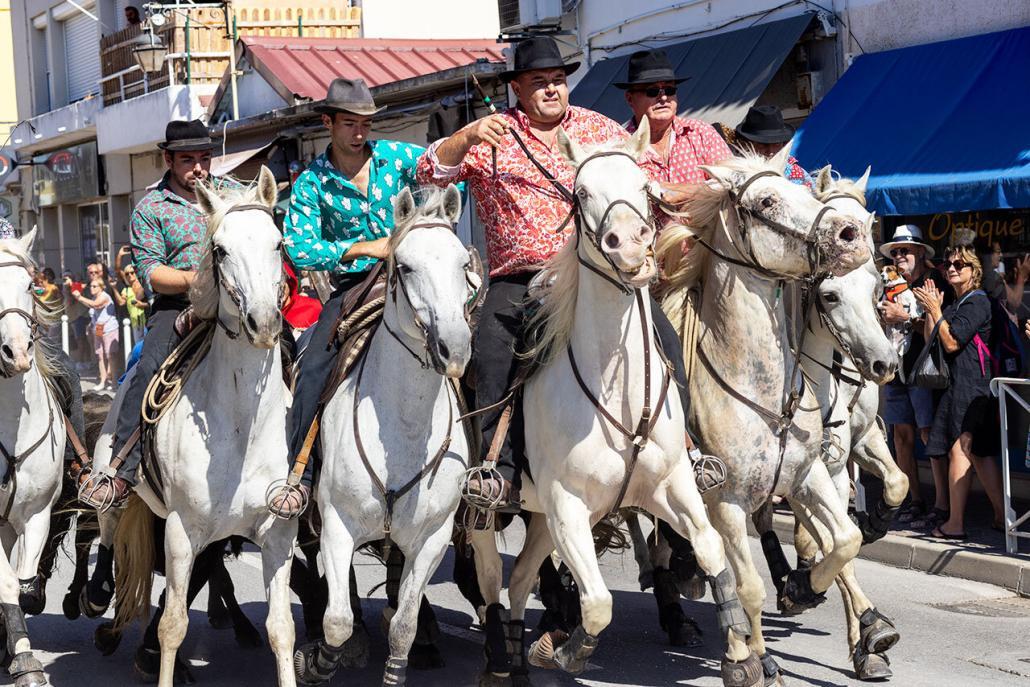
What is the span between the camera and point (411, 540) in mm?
6004

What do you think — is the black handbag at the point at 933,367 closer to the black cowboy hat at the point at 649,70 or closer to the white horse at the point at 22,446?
the black cowboy hat at the point at 649,70

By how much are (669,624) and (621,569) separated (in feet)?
7.24

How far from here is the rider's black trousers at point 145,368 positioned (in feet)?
21.7

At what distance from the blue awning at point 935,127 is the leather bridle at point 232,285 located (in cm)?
622

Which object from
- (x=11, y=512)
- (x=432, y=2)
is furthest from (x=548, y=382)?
(x=432, y=2)

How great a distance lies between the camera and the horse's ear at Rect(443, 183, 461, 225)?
5902 millimetres

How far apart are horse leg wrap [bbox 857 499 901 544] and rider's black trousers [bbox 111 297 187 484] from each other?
3791mm

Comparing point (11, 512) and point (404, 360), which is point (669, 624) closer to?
point (404, 360)

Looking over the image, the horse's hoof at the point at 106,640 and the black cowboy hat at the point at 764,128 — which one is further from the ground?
the black cowboy hat at the point at 764,128

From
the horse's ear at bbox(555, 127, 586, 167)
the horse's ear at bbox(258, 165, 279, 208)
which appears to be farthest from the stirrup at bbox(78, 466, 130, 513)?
the horse's ear at bbox(555, 127, 586, 167)

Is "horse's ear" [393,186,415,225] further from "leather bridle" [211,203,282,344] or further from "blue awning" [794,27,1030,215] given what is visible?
"blue awning" [794,27,1030,215]

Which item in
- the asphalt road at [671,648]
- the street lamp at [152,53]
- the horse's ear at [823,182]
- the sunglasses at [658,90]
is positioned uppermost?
the street lamp at [152,53]

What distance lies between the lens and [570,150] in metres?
5.71

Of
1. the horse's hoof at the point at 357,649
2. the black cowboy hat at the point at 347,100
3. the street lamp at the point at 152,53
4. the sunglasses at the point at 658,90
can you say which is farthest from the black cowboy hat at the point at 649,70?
the street lamp at the point at 152,53
